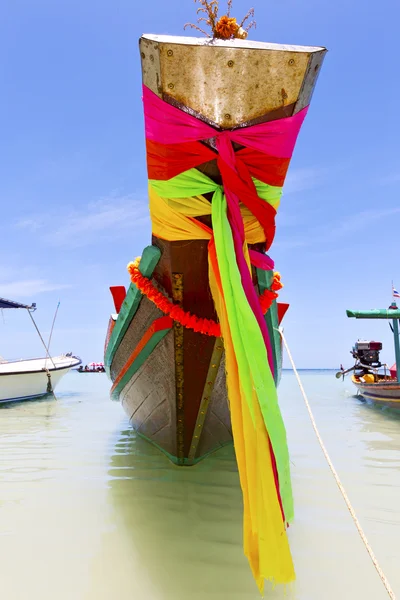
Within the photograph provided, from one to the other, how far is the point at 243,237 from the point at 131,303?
134cm

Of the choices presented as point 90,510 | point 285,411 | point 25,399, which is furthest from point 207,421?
point 25,399

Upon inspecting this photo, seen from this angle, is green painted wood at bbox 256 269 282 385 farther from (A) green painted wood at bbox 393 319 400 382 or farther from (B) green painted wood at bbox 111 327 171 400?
(A) green painted wood at bbox 393 319 400 382

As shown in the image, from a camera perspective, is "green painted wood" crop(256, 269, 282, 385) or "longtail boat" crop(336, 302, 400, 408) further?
"longtail boat" crop(336, 302, 400, 408)

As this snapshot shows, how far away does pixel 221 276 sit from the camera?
2.23m

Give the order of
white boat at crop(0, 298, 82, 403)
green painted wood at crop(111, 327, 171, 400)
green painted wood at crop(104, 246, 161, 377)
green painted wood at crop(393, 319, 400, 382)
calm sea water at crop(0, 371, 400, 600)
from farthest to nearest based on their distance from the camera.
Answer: white boat at crop(0, 298, 82, 403)
green painted wood at crop(393, 319, 400, 382)
green painted wood at crop(111, 327, 171, 400)
green painted wood at crop(104, 246, 161, 377)
calm sea water at crop(0, 371, 400, 600)

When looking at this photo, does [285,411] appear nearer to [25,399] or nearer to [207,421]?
[207,421]

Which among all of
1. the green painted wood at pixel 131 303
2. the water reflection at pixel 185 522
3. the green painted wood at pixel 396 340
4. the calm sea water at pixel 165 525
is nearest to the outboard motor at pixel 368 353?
the green painted wood at pixel 396 340

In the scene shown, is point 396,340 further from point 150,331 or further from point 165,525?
point 165,525

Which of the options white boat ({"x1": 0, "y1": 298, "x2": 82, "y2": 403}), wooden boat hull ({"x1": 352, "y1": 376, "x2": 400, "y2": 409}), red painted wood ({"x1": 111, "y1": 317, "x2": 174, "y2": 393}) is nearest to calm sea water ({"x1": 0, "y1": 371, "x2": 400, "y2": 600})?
red painted wood ({"x1": 111, "y1": 317, "x2": 174, "y2": 393})

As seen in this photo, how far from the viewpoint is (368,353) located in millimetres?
15164

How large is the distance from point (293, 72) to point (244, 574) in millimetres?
2669

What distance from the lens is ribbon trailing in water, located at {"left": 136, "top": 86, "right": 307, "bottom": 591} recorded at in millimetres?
1912

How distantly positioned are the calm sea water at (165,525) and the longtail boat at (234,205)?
58cm

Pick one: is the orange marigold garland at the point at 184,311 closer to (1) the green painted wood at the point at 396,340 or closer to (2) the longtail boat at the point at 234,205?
(2) the longtail boat at the point at 234,205
